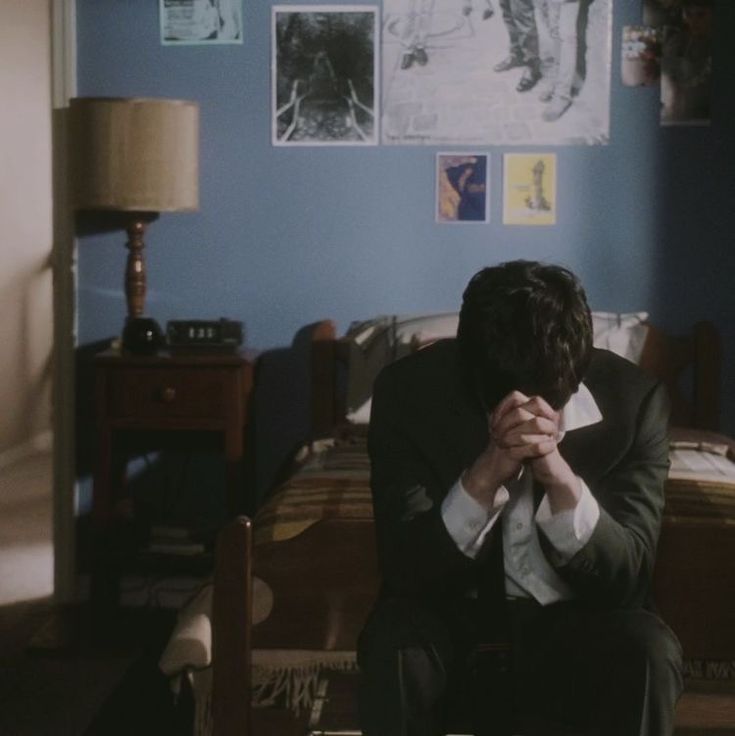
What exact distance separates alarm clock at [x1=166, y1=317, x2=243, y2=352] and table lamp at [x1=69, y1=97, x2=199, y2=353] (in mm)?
95

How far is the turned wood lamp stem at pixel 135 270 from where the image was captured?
3.65 m

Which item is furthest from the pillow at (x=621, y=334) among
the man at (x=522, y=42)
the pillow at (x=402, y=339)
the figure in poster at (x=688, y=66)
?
the man at (x=522, y=42)

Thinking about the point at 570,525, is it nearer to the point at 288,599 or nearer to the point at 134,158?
the point at 288,599

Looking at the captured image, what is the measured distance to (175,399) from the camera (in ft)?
11.3

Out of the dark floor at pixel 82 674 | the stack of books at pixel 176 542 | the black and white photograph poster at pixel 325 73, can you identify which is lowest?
the dark floor at pixel 82 674

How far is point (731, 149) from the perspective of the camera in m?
3.72

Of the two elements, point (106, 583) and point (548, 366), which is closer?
point (548, 366)

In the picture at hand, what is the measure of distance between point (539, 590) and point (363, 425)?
1.74m

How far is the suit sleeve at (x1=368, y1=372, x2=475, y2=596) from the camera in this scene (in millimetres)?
1621

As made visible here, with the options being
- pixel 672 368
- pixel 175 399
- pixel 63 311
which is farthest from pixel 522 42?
pixel 63 311

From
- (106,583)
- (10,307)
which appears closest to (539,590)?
(106,583)

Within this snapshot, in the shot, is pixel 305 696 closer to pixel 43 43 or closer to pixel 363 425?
pixel 363 425

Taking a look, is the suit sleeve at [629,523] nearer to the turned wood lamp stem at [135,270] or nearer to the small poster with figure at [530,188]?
the small poster with figure at [530,188]

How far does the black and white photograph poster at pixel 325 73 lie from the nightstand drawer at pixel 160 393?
778mm
